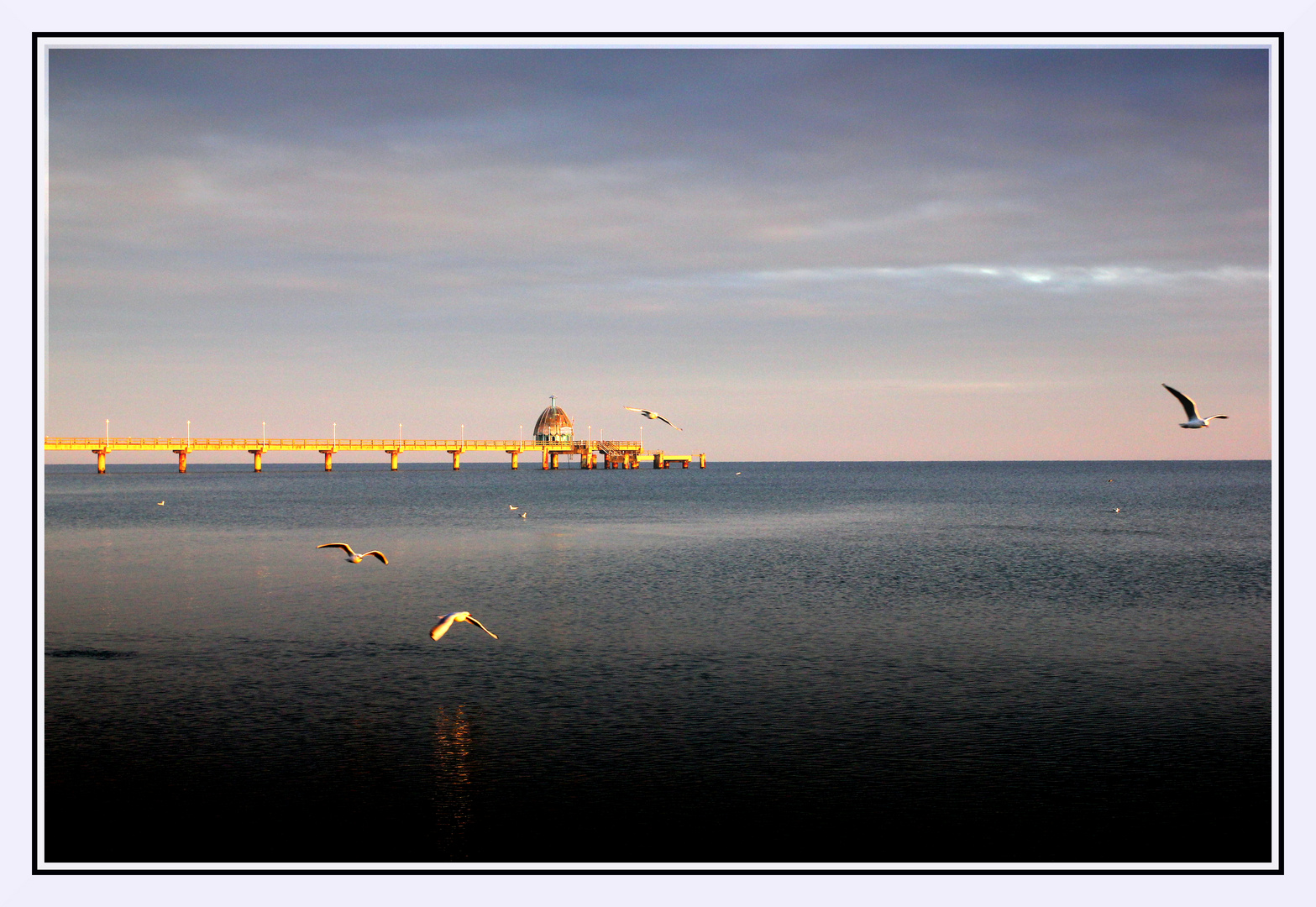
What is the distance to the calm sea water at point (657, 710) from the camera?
37.8ft

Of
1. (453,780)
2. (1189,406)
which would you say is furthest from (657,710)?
(1189,406)

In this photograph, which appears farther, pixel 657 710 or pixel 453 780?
pixel 657 710

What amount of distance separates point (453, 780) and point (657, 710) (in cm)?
456

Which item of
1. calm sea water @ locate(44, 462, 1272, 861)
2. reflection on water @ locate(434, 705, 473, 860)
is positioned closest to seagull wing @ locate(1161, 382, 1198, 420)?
calm sea water @ locate(44, 462, 1272, 861)

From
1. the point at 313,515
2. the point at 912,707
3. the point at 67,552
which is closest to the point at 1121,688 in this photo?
the point at 912,707

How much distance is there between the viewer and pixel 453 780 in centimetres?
1312

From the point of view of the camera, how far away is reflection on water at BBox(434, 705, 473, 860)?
36.9ft

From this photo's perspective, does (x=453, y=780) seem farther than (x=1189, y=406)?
No

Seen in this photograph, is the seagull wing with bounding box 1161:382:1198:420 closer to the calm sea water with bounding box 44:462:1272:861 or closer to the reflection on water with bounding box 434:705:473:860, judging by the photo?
the calm sea water with bounding box 44:462:1272:861

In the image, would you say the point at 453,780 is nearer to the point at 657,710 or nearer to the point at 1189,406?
the point at 657,710

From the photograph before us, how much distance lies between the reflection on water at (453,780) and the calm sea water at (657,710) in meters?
0.05

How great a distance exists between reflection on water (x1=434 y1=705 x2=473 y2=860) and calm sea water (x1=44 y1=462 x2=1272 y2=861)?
5 centimetres
